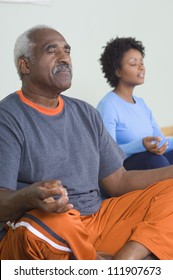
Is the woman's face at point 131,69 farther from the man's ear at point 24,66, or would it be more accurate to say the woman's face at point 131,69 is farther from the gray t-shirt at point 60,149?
the man's ear at point 24,66

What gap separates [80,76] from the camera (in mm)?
3111

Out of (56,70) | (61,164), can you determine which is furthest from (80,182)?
(56,70)

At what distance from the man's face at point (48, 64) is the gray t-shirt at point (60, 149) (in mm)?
99

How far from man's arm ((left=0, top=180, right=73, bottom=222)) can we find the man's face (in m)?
0.44

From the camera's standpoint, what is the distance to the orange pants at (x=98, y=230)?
4.55 ft

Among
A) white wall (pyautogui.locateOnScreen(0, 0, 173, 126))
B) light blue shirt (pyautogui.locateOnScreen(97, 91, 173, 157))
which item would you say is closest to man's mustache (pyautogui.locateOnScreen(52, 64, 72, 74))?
light blue shirt (pyautogui.locateOnScreen(97, 91, 173, 157))

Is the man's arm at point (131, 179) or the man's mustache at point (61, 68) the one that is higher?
the man's mustache at point (61, 68)

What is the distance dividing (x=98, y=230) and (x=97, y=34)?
Answer: 182 cm

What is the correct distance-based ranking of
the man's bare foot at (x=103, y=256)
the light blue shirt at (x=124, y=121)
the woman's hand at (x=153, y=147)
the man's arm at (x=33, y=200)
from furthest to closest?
the light blue shirt at (x=124, y=121)
the woman's hand at (x=153, y=147)
the man's bare foot at (x=103, y=256)
the man's arm at (x=33, y=200)

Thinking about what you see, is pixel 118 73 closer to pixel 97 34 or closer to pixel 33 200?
pixel 97 34

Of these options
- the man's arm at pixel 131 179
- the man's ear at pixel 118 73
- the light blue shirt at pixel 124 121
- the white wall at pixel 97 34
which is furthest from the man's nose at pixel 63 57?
the man's ear at pixel 118 73

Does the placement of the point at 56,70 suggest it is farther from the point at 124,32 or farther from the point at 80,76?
the point at 124,32

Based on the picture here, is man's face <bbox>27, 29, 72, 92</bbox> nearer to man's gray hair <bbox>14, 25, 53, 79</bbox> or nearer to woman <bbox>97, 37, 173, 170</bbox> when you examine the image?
man's gray hair <bbox>14, 25, 53, 79</bbox>

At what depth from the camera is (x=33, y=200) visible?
4.36 ft
